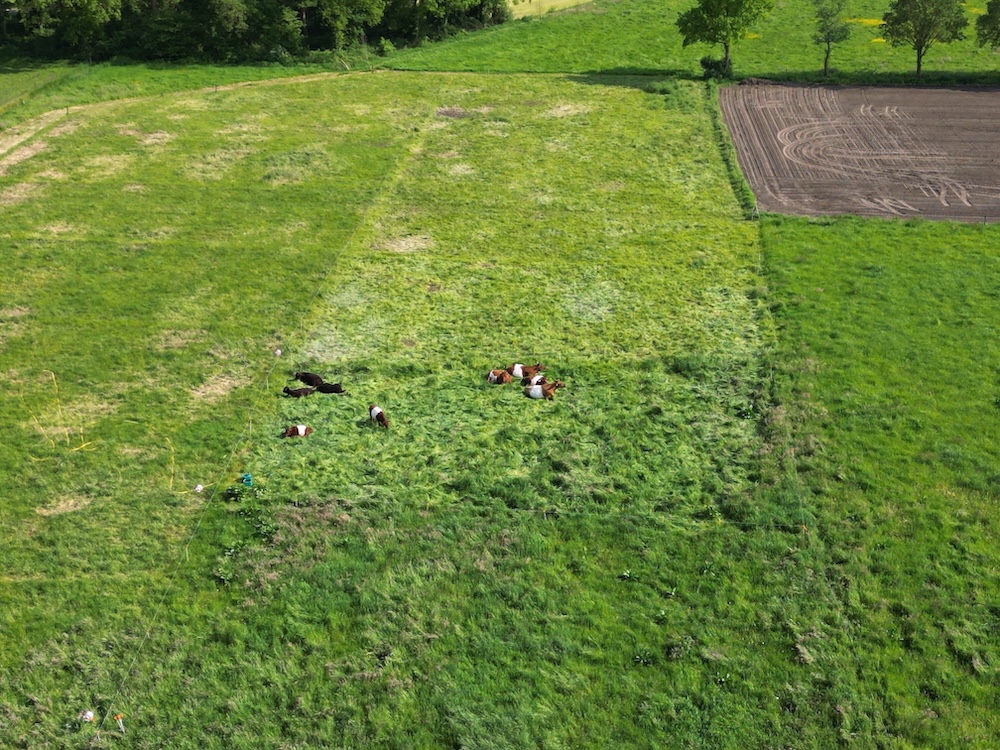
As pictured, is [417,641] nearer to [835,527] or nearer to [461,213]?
[835,527]

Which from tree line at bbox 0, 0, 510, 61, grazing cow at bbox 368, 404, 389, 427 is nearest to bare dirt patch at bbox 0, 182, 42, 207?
tree line at bbox 0, 0, 510, 61

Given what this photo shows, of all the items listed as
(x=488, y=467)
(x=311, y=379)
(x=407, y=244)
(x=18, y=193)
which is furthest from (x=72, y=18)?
(x=488, y=467)

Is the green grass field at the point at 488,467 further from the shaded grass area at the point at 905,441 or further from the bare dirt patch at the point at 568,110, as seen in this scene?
the bare dirt patch at the point at 568,110

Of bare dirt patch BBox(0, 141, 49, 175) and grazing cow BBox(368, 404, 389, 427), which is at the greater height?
bare dirt patch BBox(0, 141, 49, 175)

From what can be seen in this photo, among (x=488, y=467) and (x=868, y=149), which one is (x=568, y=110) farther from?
(x=488, y=467)

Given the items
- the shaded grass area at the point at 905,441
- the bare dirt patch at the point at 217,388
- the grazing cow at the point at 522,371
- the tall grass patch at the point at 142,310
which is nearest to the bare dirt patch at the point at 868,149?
the shaded grass area at the point at 905,441

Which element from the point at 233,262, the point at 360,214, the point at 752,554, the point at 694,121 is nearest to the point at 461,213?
the point at 360,214

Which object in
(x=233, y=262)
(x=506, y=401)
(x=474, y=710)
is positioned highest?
(x=233, y=262)

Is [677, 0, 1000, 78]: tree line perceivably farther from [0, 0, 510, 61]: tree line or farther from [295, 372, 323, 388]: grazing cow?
[295, 372, 323, 388]: grazing cow
